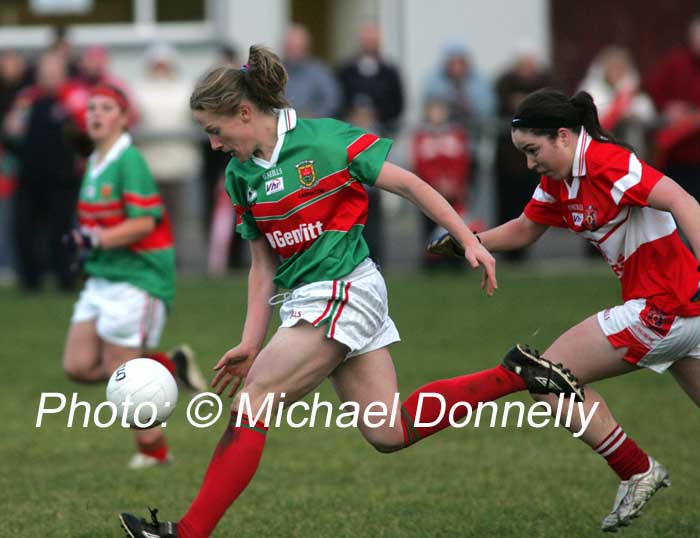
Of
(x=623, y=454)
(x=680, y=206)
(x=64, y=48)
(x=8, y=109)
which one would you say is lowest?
(x=8, y=109)

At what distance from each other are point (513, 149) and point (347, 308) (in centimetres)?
961

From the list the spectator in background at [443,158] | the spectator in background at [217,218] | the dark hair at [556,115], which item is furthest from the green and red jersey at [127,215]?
the spectator in background at [217,218]

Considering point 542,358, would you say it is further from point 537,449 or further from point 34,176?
point 34,176

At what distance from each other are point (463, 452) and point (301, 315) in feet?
7.97

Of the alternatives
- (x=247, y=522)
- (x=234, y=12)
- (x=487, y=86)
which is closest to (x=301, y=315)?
(x=247, y=522)

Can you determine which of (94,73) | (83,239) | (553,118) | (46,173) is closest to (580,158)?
(553,118)

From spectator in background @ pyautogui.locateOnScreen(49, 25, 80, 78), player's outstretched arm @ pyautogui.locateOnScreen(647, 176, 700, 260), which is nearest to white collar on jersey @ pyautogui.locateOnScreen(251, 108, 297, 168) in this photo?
player's outstretched arm @ pyautogui.locateOnScreen(647, 176, 700, 260)

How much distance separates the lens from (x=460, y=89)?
50.3 ft

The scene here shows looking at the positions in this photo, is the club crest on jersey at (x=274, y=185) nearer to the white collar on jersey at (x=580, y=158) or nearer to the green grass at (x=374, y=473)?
the white collar on jersey at (x=580, y=158)

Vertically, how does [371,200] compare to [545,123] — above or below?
below

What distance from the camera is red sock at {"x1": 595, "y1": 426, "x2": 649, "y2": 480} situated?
5812 mm

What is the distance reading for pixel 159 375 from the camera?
5910 millimetres

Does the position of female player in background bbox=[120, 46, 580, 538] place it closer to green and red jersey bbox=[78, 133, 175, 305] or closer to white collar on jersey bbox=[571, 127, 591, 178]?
white collar on jersey bbox=[571, 127, 591, 178]

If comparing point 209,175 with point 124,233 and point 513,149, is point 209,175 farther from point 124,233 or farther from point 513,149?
point 124,233
